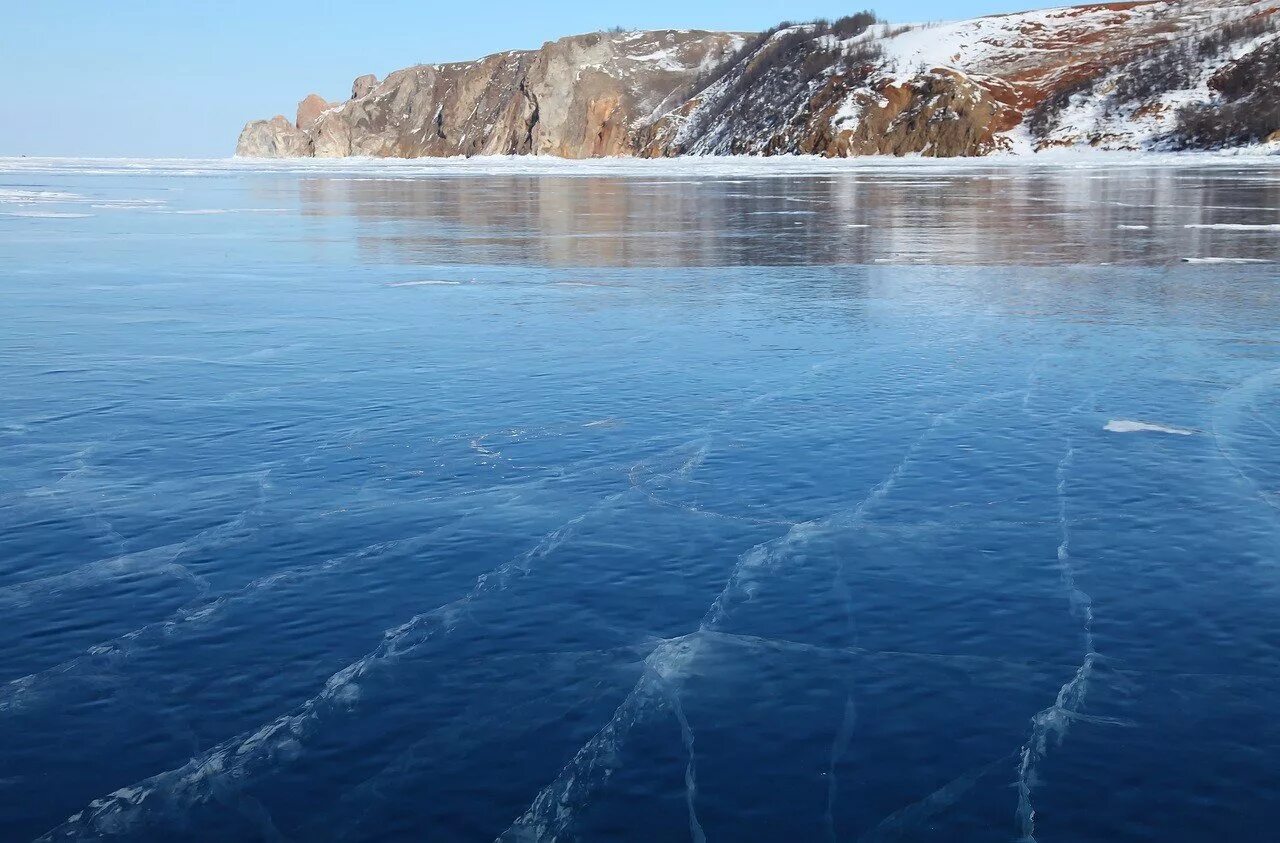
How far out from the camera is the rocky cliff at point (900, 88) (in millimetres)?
99062

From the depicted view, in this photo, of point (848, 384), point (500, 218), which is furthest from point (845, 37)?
point (848, 384)

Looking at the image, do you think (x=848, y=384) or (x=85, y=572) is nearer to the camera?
(x=85, y=572)

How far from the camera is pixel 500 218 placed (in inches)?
1092

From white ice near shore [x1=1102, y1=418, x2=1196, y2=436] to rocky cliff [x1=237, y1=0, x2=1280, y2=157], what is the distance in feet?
288

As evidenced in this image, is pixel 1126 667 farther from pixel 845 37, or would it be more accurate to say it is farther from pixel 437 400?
pixel 845 37

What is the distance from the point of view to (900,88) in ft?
360

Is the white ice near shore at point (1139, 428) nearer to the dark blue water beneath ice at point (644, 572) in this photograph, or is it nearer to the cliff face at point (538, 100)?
the dark blue water beneath ice at point (644, 572)

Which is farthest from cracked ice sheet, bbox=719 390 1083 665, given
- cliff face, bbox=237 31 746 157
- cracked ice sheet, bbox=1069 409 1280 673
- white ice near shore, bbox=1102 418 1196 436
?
cliff face, bbox=237 31 746 157

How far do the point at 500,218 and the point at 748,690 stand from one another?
2427cm

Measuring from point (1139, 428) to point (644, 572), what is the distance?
3.89 metres

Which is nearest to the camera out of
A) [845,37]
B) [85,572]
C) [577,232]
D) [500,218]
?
[85,572]

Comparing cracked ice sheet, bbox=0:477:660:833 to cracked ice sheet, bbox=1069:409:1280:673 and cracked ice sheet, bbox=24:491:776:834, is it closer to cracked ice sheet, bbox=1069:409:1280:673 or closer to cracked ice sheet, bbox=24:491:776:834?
cracked ice sheet, bbox=24:491:776:834

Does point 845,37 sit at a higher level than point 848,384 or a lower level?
higher

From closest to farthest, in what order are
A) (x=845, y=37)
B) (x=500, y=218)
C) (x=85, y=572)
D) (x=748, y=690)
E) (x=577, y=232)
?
1. (x=748, y=690)
2. (x=85, y=572)
3. (x=577, y=232)
4. (x=500, y=218)
5. (x=845, y=37)
